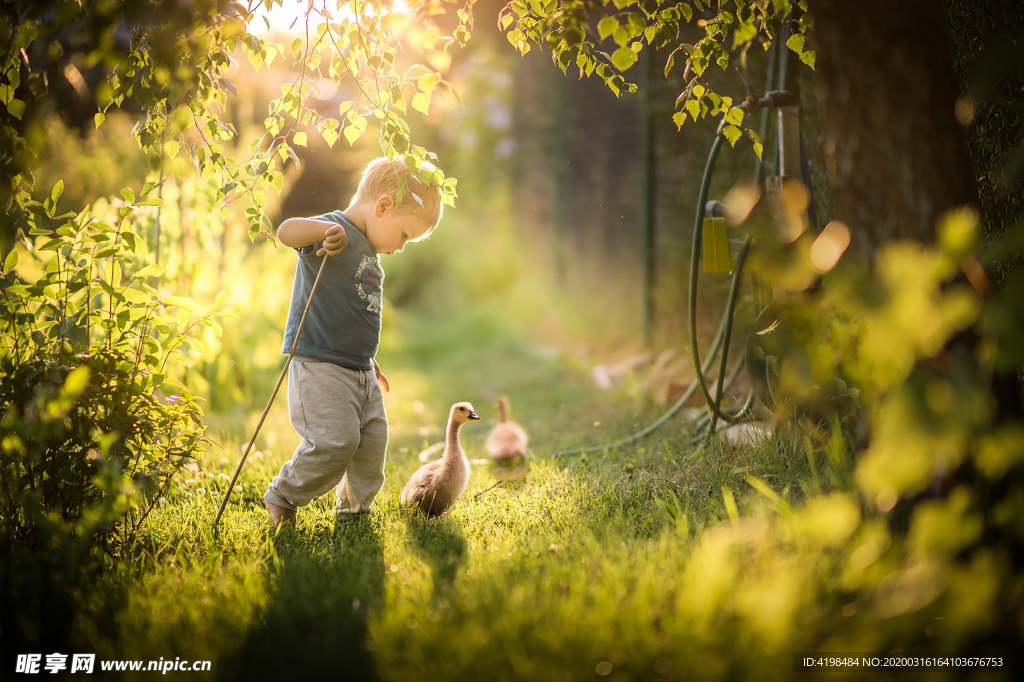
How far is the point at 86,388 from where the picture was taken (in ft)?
7.70

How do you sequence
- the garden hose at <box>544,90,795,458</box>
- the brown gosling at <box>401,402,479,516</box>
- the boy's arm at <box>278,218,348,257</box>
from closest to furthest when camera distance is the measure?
the boy's arm at <box>278,218,348,257</box>, the brown gosling at <box>401,402,479,516</box>, the garden hose at <box>544,90,795,458</box>

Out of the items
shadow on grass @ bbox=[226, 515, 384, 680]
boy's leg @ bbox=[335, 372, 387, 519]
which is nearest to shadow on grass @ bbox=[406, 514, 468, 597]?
shadow on grass @ bbox=[226, 515, 384, 680]

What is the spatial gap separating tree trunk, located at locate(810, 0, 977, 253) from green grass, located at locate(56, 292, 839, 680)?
1.06 m

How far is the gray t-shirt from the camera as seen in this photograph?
9.03 ft

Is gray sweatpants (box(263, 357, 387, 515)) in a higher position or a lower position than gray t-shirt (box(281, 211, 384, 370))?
lower

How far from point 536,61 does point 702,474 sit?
789cm

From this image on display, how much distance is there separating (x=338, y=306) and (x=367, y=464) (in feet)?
2.18

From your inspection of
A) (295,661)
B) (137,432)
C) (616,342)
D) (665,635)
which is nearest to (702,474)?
(665,635)

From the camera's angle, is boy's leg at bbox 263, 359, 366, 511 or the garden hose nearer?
boy's leg at bbox 263, 359, 366, 511

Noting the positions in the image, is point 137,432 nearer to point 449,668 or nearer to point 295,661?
point 295,661

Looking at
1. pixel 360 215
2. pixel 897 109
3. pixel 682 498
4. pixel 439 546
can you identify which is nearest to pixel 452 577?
pixel 439 546

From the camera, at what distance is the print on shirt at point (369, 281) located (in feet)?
9.22

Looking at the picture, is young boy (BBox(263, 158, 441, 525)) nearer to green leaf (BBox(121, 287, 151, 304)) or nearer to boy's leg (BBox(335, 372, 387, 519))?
boy's leg (BBox(335, 372, 387, 519))

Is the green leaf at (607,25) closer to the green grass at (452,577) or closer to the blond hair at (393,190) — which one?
the blond hair at (393,190)
